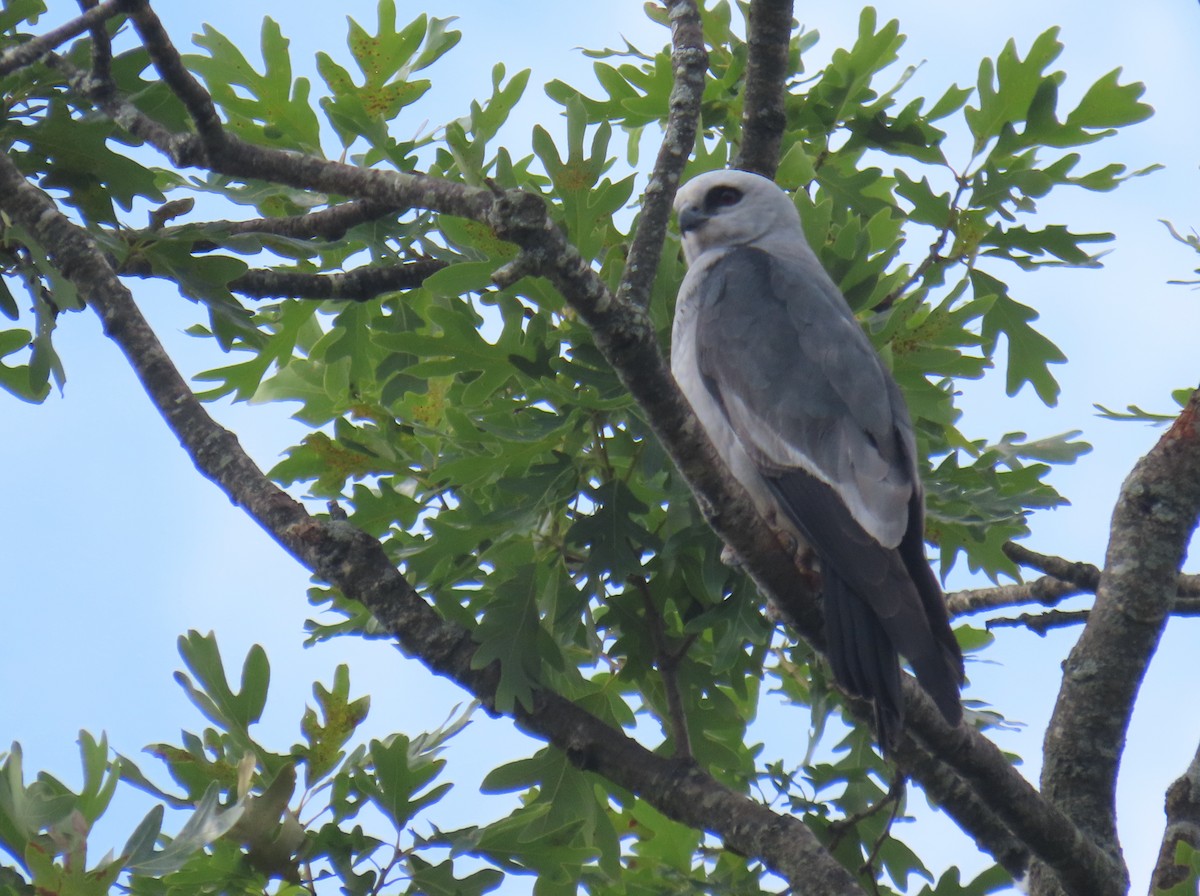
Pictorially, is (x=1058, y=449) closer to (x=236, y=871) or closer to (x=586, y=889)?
(x=586, y=889)

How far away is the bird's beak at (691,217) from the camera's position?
17.8ft

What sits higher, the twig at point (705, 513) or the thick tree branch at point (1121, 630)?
the thick tree branch at point (1121, 630)

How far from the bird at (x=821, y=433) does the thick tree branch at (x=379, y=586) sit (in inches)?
17.1

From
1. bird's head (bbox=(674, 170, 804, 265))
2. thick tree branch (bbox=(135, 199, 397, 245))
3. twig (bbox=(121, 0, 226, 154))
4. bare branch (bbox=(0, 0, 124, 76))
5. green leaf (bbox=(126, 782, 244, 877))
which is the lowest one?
green leaf (bbox=(126, 782, 244, 877))

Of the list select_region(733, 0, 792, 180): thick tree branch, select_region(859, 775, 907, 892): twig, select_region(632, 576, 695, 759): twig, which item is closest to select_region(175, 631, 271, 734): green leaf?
select_region(632, 576, 695, 759): twig

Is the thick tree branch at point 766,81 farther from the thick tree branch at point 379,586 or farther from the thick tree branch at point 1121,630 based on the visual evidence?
the thick tree branch at point 379,586

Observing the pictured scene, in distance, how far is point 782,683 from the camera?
4.62m

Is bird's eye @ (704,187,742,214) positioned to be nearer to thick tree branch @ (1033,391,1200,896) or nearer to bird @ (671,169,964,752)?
bird @ (671,169,964,752)

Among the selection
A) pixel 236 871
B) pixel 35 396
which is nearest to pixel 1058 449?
pixel 236 871

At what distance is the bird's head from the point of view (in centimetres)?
499

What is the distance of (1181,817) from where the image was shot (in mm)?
3887

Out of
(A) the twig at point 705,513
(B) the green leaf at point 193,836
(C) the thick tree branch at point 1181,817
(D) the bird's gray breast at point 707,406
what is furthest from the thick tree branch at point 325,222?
(C) the thick tree branch at point 1181,817

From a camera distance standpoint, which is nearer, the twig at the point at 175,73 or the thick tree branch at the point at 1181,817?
the twig at the point at 175,73

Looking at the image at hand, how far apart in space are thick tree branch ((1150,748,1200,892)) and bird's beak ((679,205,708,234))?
2.86 m
